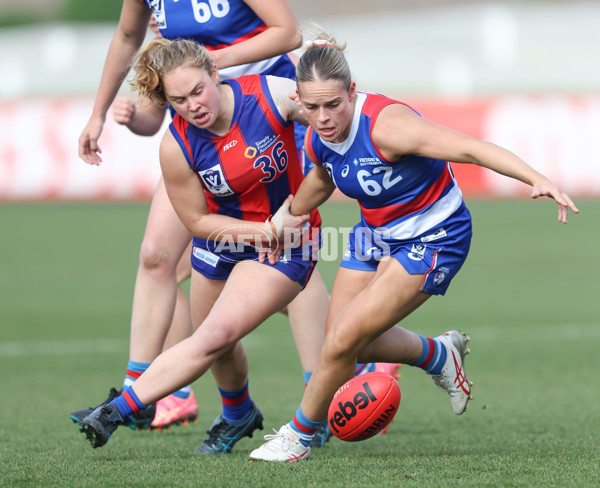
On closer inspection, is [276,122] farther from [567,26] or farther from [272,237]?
[567,26]

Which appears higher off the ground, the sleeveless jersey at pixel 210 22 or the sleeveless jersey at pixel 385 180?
the sleeveless jersey at pixel 210 22

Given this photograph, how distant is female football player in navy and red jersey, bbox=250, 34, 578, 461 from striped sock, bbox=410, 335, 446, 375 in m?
0.29

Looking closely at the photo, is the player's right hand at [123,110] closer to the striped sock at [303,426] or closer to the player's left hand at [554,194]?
the striped sock at [303,426]

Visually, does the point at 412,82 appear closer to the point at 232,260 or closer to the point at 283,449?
the point at 232,260

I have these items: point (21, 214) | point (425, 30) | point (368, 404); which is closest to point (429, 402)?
point (368, 404)

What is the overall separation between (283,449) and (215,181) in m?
1.25

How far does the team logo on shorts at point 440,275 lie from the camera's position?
14.5 feet

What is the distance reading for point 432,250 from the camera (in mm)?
4410

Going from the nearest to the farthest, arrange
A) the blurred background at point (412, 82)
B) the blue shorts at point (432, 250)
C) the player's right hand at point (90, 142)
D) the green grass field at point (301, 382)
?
the green grass field at point (301, 382) < the blue shorts at point (432, 250) < the player's right hand at point (90, 142) < the blurred background at point (412, 82)

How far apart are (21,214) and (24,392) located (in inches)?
504

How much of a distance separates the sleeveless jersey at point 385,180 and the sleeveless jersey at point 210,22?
2.76ft

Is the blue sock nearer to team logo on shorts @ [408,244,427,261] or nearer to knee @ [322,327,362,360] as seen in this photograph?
knee @ [322,327,362,360]

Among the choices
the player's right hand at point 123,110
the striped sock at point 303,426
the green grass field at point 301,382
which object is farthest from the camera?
the player's right hand at point 123,110

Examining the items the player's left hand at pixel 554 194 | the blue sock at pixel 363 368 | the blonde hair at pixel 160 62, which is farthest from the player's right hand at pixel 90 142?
the player's left hand at pixel 554 194
